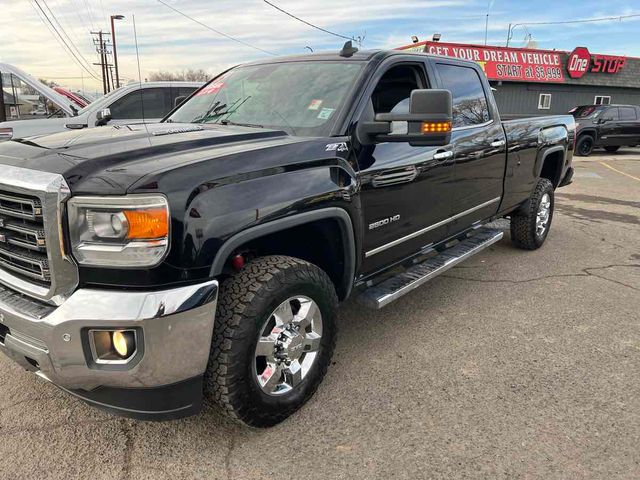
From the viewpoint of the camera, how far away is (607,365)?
3.33 metres

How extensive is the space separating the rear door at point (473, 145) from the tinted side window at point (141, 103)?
5.76m

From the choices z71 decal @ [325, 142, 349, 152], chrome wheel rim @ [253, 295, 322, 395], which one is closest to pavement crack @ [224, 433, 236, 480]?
chrome wheel rim @ [253, 295, 322, 395]

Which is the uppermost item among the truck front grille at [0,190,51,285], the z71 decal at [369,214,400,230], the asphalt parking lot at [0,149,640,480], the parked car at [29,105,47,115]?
the parked car at [29,105,47,115]

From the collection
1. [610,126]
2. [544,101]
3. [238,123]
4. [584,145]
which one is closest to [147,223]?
[238,123]

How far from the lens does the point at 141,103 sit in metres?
8.52

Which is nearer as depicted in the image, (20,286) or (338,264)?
(20,286)

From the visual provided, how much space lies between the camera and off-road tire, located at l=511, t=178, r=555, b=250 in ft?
18.6

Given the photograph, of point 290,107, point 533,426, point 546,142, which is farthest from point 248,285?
point 546,142

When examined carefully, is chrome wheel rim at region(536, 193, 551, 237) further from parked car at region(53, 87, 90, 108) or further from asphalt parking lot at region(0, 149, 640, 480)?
parked car at region(53, 87, 90, 108)

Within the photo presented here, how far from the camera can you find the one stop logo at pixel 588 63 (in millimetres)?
27422

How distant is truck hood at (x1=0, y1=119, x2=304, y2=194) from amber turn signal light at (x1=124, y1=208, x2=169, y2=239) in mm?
112

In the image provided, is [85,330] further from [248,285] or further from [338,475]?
[338,475]

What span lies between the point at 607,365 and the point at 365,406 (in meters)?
1.69

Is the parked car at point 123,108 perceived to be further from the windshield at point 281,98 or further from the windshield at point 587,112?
the windshield at point 587,112
